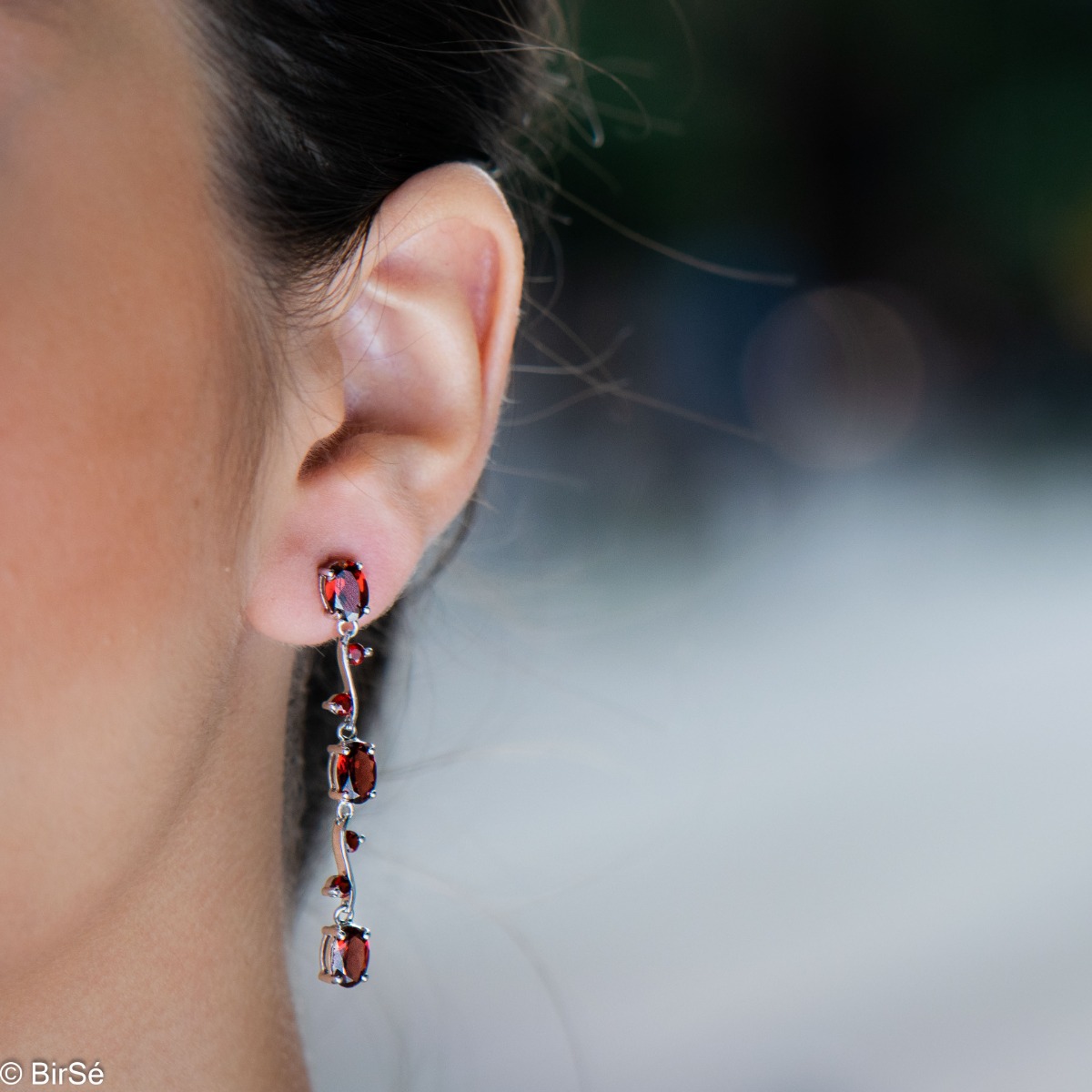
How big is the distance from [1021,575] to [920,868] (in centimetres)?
188

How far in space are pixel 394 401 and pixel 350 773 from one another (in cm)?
24

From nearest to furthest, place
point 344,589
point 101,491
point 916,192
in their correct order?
point 101,491 < point 344,589 < point 916,192

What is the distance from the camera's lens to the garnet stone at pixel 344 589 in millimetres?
772

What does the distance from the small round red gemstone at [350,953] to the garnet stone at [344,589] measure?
0.65ft

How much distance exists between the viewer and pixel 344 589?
78 centimetres

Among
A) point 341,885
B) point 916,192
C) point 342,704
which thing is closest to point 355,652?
point 342,704

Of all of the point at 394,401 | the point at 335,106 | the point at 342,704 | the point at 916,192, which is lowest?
the point at 342,704

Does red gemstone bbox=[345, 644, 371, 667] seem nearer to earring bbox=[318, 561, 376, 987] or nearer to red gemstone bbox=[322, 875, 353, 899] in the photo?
earring bbox=[318, 561, 376, 987]

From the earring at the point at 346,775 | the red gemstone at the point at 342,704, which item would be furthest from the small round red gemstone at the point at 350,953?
the red gemstone at the point at 342,704

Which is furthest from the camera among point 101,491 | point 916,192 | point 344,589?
point 916,192

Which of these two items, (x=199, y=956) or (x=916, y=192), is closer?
(x=199, y=956)

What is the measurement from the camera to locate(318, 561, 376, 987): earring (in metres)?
0.78

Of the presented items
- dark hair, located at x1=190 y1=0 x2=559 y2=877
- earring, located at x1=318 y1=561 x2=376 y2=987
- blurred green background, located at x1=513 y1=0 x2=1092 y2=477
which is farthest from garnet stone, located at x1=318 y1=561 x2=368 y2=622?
blurred green background, located at x1=513 y1=0 x2=1092 y2=477

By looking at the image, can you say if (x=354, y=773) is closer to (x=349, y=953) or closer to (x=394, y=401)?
(x=349, y=953)
